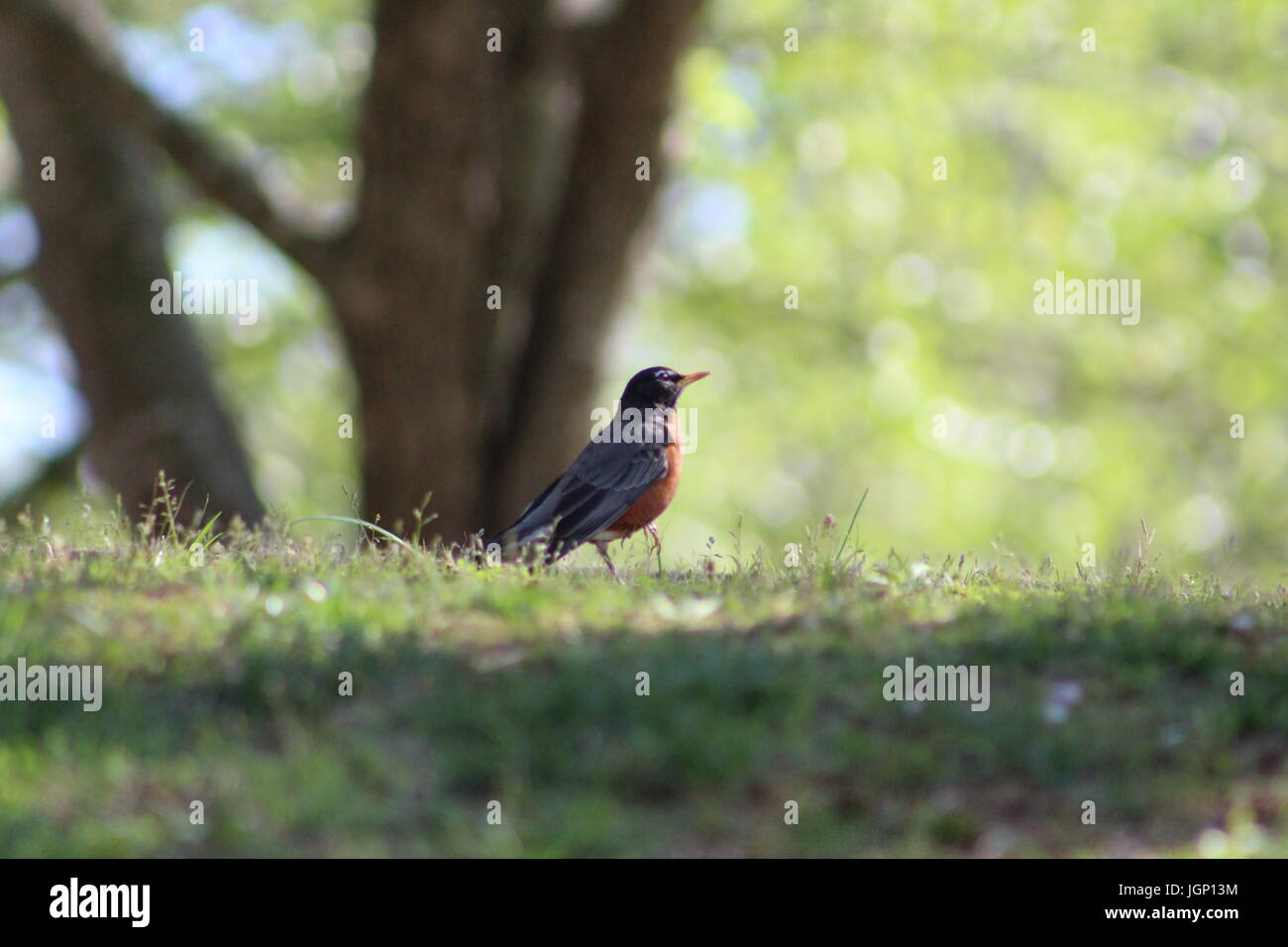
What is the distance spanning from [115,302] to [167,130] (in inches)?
71.7

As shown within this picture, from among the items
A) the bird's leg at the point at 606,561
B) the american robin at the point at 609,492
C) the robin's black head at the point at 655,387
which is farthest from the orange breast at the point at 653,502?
the robin's black head at the point at 655,387

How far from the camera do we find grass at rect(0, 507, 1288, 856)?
13.4 feet

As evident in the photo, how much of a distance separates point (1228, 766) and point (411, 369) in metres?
7.27

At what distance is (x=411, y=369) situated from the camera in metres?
10.6

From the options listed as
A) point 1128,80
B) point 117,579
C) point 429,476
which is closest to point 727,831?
point 117,579

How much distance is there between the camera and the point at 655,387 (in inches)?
360

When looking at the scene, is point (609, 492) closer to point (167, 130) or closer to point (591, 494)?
point (591, 494)

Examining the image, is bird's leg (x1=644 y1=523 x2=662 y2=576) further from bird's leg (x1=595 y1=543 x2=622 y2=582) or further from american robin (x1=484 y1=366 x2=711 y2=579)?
bird's leg (x1=595 y1=543 x2=622 y2=582)

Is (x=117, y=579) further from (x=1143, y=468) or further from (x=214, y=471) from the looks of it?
(x=1143, y=468)

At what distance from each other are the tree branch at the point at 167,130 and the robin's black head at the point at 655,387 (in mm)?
2932

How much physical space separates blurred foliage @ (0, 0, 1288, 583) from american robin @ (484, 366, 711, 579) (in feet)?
11.7

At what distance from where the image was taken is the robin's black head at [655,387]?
9.11 metres

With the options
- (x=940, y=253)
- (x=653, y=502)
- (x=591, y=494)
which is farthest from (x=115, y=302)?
(x=940, y=253)

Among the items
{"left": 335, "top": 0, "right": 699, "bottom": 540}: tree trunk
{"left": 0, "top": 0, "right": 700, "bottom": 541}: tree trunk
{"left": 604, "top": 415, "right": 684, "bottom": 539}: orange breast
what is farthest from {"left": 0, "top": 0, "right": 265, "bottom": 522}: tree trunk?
{"left": 604, "top": 415, "right": 684, "bottom": 539}: orange breast
